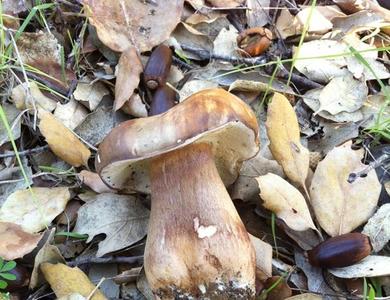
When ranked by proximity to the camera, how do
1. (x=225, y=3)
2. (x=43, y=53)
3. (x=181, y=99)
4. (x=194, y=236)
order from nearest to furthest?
(x=194, y=236) < (x=181, y=99) < (x=43, y=53) < (x=225, y=3)

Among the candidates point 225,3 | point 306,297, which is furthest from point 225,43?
point 306,297

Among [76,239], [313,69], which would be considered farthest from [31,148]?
[313,69]

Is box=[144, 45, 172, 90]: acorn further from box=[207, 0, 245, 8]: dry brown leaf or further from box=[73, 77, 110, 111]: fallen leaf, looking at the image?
box=[207, 0, 245, 8]: dry brown leaf

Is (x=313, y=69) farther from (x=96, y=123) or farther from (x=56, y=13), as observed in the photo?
(x=56, y=13)

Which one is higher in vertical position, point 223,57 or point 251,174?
point 223,57

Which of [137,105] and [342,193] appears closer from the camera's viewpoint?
[342,193]

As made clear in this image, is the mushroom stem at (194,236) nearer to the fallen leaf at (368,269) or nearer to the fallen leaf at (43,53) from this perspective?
the fallen leaf at (368,269)

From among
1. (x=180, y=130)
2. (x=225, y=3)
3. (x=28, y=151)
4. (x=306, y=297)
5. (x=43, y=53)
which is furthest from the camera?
(x=225, y=3)

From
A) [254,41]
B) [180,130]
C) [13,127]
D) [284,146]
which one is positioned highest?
[180,130]

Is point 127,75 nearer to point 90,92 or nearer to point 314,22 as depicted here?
point 90,92
